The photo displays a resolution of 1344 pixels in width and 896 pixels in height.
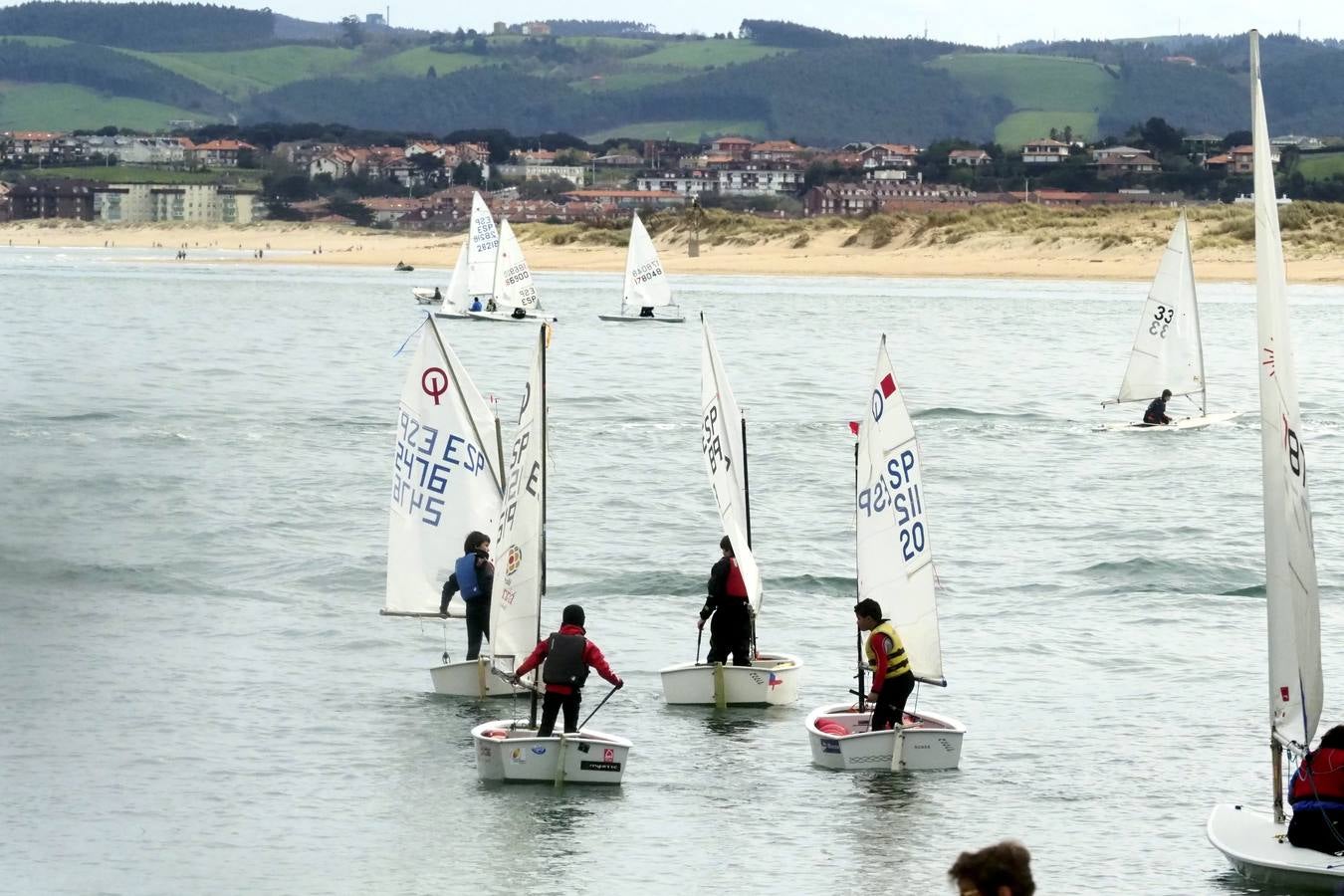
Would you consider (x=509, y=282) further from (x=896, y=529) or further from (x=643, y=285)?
(x=896, y=529)

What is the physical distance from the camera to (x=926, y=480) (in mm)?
41500

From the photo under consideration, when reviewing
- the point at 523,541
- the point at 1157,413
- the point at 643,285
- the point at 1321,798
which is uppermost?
the point at 523,541

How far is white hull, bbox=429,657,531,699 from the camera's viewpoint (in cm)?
2058

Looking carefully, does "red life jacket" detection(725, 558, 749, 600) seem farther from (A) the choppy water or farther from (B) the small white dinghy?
(B) the small white dinghy

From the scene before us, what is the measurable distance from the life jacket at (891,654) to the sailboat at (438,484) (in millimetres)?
5917

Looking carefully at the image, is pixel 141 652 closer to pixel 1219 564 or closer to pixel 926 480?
pixel 1219 564

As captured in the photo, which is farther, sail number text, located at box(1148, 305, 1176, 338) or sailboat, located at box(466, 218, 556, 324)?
sailboat, located at box(466, 218, 556, 324)

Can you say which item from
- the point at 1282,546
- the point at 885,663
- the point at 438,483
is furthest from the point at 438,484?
the point at 1282,546

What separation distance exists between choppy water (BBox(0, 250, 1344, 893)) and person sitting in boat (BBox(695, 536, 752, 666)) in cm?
68

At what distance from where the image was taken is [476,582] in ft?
→ 65.4

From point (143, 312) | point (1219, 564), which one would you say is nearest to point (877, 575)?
point (1219, 564)

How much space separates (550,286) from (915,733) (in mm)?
93647

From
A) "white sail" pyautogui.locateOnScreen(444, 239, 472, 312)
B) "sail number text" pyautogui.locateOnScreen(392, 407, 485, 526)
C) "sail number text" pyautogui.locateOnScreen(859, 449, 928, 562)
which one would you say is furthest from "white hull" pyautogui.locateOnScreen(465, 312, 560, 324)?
"sail number text" pyautogui.locateOnScreen(859, 449, 928, 562)

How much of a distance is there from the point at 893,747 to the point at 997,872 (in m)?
10.4
